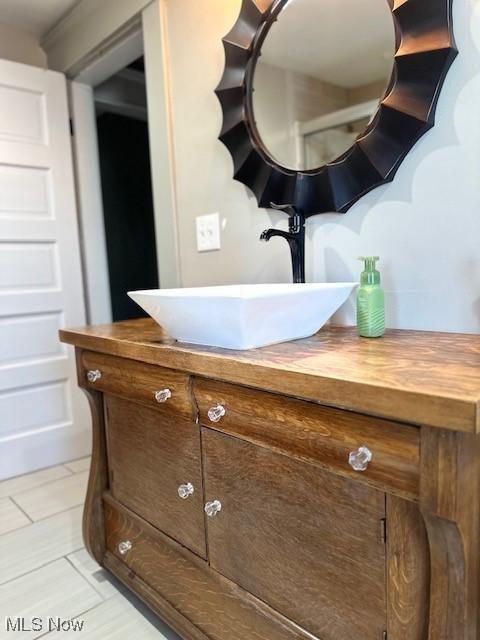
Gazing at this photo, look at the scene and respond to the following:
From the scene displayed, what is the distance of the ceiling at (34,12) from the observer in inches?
80.7

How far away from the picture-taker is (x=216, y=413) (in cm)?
92

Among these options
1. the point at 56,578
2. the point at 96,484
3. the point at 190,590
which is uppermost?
the point at 96,484

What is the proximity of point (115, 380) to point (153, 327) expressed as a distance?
216mm

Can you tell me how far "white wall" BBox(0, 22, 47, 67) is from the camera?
2287mm

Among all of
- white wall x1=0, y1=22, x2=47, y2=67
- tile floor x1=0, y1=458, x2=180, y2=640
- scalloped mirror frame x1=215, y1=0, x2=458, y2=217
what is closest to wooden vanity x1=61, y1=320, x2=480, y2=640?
tile floor x1=0, y1=458, x2=180, y2=640

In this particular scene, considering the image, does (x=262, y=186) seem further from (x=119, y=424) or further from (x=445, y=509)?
(x=445, y=509)

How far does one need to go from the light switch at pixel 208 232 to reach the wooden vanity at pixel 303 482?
53 centimetres

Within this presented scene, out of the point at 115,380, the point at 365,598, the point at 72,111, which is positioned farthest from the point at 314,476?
the point at 72,111

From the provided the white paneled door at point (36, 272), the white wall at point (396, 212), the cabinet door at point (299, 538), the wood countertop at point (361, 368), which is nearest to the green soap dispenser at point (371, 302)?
the wood countertop at point (361, 368)

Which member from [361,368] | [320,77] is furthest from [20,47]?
[361,368]

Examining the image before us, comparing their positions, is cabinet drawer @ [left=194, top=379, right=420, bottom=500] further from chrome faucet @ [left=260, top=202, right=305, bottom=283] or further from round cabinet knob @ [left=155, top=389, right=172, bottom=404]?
chrome faucet @ [left=260, top=202, right=305, bottom=283]

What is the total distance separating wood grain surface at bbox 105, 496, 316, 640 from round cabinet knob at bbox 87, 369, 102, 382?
15.0 inches

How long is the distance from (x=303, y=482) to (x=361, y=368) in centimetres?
25

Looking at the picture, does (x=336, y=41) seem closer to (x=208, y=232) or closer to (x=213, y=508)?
(x=208, y=232)
